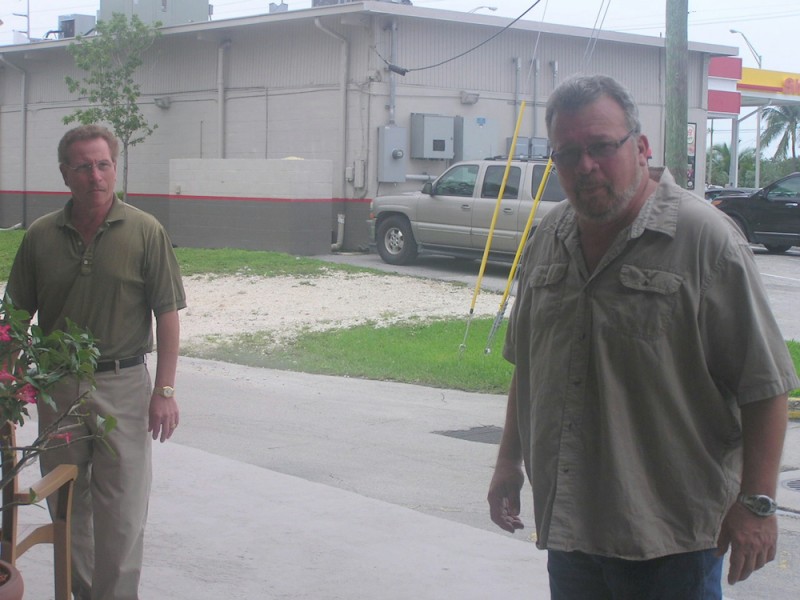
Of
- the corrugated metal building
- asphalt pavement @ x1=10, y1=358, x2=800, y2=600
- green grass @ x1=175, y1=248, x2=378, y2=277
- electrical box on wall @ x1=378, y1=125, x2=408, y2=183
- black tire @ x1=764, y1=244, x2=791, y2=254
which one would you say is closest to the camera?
asphalt pavement @ x1=10, y1=358, x2=800, y2=600

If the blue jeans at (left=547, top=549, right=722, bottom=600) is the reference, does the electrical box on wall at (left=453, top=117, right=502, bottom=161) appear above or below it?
above

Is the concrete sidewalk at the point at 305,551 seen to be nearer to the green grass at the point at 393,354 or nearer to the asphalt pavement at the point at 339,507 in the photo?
the asphalt pavement at the point at 339,507

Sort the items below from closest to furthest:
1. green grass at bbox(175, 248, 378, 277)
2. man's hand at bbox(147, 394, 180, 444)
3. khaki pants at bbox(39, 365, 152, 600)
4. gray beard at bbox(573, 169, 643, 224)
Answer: gray beard at bbox(573, 169, 643, 224)
khaki pants at bbox(39, 365, 152, 600)
man's hand at bbox(147, 394, 180, 444)
green grass at bbox(175, 248, 378, 277)

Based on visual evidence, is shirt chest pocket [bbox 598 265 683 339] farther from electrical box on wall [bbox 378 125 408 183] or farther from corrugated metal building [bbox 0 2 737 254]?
electrical box on wall [bbox 378 125 408 183]

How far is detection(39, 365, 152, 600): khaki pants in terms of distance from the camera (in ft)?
13.9

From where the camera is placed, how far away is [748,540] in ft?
8.84

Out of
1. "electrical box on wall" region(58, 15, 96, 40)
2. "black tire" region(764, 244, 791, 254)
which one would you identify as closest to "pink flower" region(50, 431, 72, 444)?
"black tire" region(764, 244, 791, 254)

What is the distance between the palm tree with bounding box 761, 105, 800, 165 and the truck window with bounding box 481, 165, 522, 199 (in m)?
42.1

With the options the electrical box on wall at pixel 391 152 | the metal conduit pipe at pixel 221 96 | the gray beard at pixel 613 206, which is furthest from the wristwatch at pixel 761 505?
the metal conduit pipe at pixel 221 96

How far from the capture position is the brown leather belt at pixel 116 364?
426 cm

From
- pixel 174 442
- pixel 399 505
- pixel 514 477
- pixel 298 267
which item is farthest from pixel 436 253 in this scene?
pixel 514 477

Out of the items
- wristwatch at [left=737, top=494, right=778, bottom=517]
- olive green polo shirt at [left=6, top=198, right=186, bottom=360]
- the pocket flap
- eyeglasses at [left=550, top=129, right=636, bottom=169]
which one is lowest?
wristwatch at [left=737, top=494, right=778, bottom=517]

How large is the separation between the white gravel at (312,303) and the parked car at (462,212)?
1318 millimetres

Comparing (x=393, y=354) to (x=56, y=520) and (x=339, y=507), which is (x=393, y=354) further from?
(x=56, y=520)
